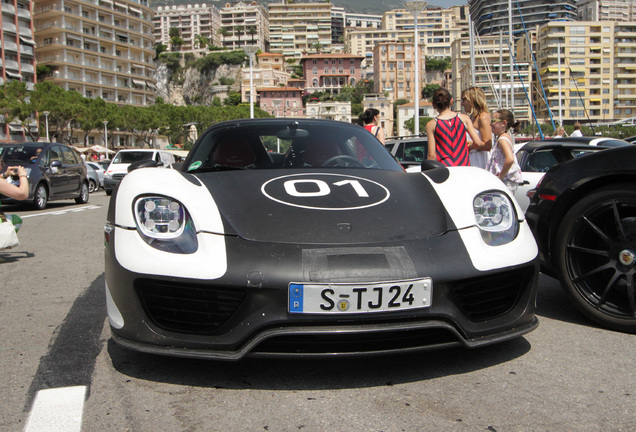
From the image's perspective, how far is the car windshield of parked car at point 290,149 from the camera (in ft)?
13.1

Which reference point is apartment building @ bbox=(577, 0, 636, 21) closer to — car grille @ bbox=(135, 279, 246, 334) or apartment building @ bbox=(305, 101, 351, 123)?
apartment building @ bbox=(305, 101, 351, 123)

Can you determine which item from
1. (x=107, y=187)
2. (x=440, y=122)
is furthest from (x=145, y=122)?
(x=440, y=122)

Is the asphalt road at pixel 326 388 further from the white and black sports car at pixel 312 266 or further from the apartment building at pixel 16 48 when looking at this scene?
the apartment building at pixel 16 48

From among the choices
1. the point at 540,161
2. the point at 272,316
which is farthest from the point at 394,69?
the point at 272,316

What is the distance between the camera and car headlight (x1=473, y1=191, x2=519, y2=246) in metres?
3.01

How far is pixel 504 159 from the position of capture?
241 inches

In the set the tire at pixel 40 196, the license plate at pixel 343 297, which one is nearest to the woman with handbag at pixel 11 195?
the license plate at pixel 343 297

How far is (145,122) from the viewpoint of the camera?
80.9 metres

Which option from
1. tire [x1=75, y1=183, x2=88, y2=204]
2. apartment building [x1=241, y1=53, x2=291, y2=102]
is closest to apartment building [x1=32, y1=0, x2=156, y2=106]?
apartment building [x1=241, y1=53, x2=291, y2=102]

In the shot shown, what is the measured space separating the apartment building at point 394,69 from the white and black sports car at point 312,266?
514 feet

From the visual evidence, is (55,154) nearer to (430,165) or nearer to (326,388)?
(430,165)

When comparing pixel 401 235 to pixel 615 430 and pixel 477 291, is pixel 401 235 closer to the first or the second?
pixel 477 291

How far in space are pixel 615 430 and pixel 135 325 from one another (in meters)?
1.96

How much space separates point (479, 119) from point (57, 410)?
5005mm
